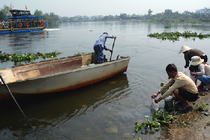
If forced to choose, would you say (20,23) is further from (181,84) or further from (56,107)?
(181,84)

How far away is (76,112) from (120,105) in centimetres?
133

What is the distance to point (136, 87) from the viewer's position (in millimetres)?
6793

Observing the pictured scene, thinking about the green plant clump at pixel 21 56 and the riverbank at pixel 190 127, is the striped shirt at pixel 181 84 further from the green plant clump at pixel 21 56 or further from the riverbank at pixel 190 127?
the green plant clump at pixel 21 56

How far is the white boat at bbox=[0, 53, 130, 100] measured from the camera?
5.05 meters

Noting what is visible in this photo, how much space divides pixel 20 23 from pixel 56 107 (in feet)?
103

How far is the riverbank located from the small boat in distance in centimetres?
3223

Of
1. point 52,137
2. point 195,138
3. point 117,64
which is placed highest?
point 117,64

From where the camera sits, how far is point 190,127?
3711 millimetres

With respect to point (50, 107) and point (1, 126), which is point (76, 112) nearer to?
point (50, 107)

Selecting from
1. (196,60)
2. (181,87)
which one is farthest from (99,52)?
(181,87)

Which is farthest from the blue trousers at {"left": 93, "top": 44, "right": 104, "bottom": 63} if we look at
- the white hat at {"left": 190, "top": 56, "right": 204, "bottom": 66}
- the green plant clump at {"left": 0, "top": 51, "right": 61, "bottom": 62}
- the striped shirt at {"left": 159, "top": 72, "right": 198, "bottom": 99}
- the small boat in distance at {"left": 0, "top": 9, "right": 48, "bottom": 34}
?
the small boat in distance at {"left": 0, "top": 9, "right": 48, "bottom": 34}

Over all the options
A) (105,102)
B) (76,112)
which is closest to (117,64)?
(105,102)

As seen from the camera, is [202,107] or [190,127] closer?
[190,127]

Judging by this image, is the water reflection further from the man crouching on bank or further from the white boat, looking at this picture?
the man crouching on bank
